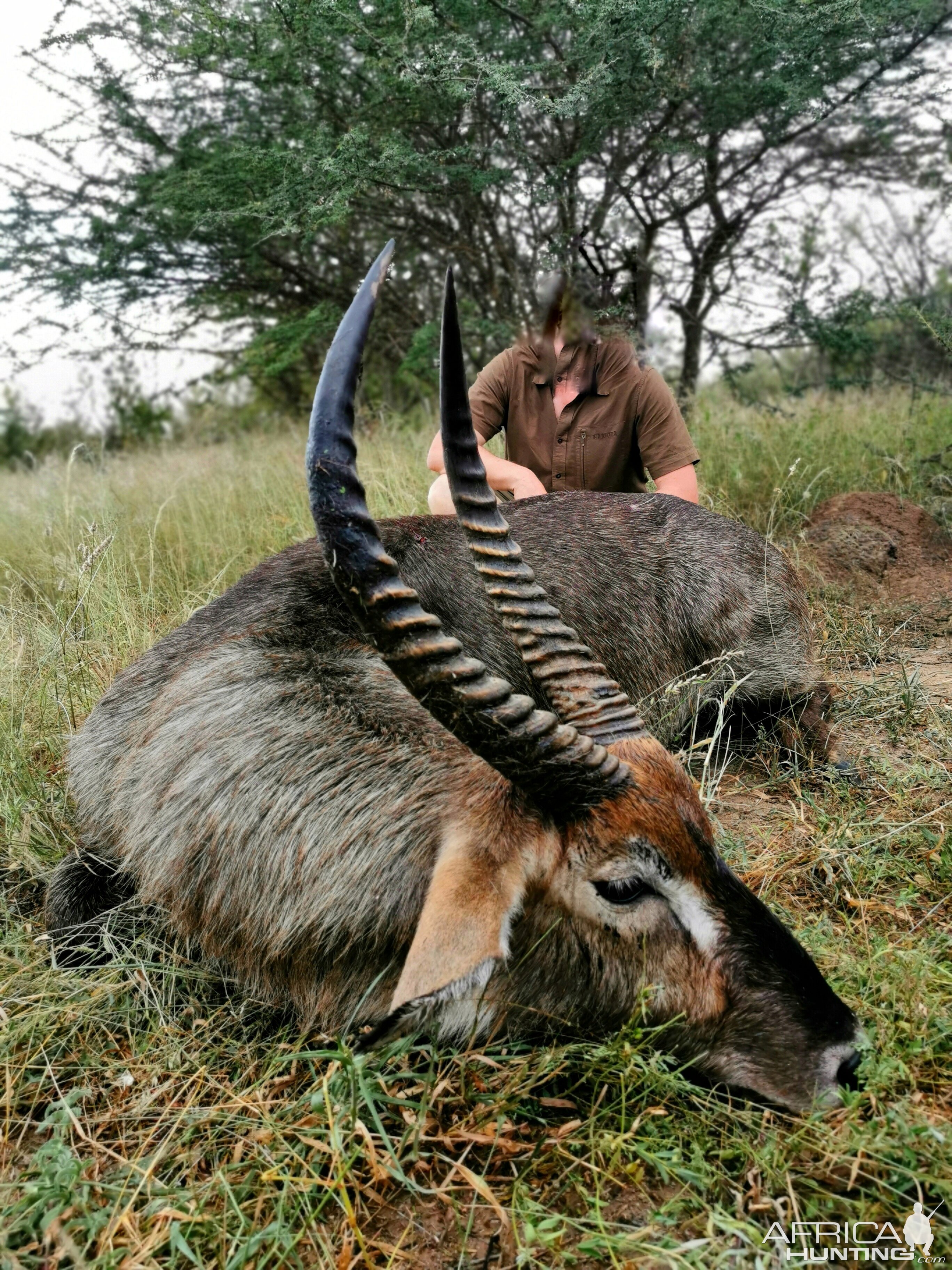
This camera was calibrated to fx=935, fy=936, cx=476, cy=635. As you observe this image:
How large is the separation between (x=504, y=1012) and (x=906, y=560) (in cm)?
442

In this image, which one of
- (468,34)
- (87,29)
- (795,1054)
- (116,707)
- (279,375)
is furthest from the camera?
(279,375)

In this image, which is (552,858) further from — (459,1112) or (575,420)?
(575,420)

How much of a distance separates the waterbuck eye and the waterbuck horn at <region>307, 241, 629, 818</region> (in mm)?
290

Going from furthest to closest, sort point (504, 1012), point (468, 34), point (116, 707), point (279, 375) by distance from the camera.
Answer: point (279, 375), point (468, 34), point (116, 707), point (504, 1012)

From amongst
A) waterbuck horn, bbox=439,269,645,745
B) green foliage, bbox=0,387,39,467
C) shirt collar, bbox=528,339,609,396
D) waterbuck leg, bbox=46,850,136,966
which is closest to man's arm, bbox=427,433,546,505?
shirt collar, bbox=528,339,609,396

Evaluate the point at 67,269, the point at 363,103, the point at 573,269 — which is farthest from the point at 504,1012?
the point at 67,269

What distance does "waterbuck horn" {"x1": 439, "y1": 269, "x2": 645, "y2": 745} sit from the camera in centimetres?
228

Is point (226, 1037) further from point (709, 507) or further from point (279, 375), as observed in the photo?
point (279, 375)

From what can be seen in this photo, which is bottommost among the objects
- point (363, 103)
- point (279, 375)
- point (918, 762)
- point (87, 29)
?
point (918, 762)

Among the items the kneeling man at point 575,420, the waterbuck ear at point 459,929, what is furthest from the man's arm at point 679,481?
the waterbuck ear at point 459,929

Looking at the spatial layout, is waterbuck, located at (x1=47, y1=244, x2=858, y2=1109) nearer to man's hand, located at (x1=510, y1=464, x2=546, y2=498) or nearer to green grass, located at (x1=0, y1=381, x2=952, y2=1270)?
green grass, located at (x1=0, y1=381, x2=952, y2=1270)

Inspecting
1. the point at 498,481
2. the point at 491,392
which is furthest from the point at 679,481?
the point at 491,392

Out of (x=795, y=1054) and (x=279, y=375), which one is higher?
(x=279, y=375)

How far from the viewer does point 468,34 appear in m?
6.81
